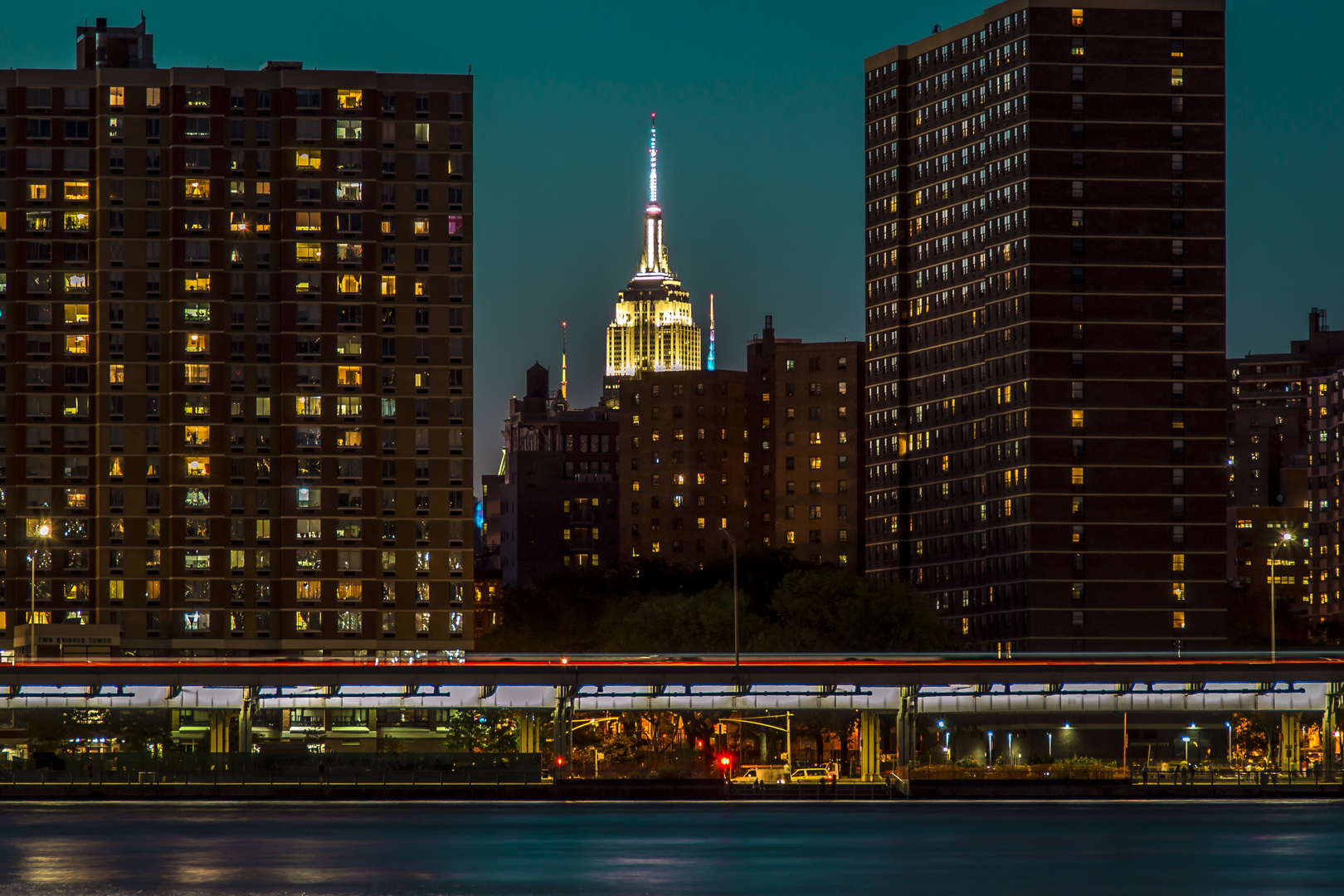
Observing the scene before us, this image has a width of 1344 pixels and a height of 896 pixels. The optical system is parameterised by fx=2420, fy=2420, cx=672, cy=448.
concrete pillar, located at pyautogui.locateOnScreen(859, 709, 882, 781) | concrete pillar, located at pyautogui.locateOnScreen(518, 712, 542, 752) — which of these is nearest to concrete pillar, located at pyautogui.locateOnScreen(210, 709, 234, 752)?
concrete pillar, located at pyautogui.locateOnScreen(518, 712, 542, 752)

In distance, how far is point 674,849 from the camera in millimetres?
99062

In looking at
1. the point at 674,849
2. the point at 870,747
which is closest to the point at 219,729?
the point at 870,747

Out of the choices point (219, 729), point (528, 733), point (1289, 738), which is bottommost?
point (1289, 738)

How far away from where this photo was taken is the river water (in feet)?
270

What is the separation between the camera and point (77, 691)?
511ft

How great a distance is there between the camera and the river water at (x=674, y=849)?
82250mm

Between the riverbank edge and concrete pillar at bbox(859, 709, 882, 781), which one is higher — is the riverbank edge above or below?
below

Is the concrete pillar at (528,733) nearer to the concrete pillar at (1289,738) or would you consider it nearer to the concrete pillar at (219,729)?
the concrete pillar at (219,729)

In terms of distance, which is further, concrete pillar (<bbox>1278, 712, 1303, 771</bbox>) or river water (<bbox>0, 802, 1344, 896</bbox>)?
concrete pillar (<bbox>1278, 712, 1303, 771</bbox>)

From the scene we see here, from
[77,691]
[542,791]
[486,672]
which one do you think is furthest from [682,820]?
[77,691]

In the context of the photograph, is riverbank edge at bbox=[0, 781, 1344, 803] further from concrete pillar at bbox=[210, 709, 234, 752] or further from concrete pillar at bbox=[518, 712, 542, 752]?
concrete pillar at bbox=[210, 709, 234, 752]

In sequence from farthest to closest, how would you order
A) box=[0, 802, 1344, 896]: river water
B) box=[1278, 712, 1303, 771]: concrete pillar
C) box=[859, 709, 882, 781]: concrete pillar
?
1. box=[1278, 712, 1303, 771]: concrete pillar
2. box=[859, 709, 882, 781]: concrete pillar
3. box=[0, 802, 1344, 896]: river water

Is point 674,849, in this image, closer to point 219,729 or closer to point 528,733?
point 528,733

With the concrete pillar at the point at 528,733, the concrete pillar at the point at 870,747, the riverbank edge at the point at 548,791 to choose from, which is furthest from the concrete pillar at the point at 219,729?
the concrete pillar at the point at 870,747
